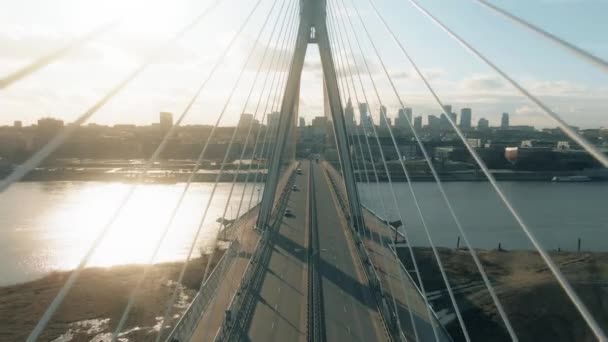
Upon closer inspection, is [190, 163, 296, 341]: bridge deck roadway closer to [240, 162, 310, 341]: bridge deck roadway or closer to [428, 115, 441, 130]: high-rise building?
[240, 162, 310, 341]: bridge deck roadway

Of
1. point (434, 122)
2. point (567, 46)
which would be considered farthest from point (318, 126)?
point (567, 46)

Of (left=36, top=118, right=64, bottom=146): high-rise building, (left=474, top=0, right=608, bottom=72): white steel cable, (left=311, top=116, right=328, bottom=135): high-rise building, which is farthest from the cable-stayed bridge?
A: (left=311, top=116, right=328, bottom=135): high-rise building

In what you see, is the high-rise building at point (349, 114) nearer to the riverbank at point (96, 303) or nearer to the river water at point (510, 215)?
the river water at point (510, 215)

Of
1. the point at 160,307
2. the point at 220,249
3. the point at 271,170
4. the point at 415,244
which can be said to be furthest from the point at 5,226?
the point at 415,244

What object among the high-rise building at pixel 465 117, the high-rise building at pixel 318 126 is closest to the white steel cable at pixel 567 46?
the high-rise building at pixel 465 117

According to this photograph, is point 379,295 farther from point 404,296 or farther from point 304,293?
point 304,293

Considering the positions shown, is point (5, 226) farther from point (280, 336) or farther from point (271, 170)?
point (280, 336)
